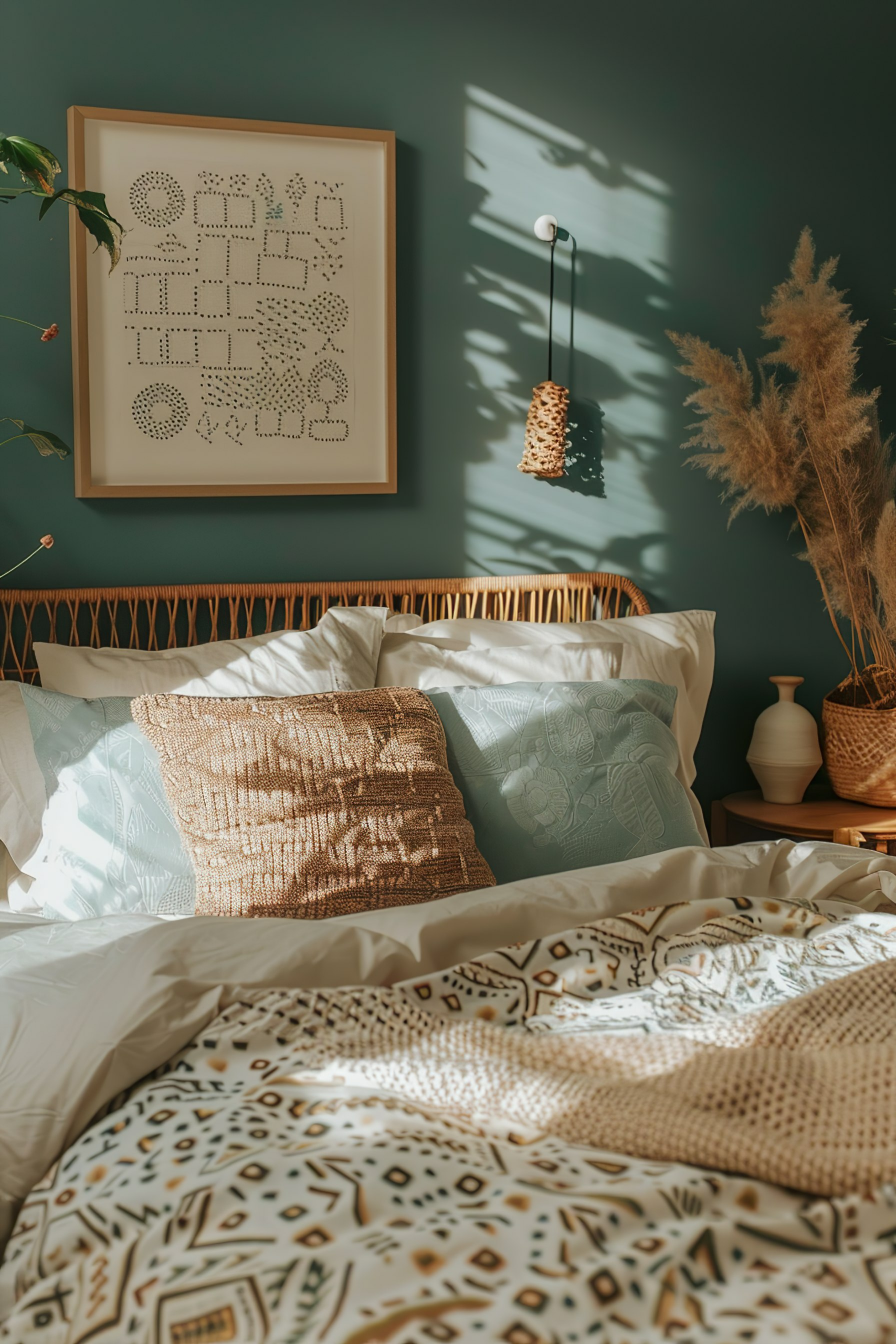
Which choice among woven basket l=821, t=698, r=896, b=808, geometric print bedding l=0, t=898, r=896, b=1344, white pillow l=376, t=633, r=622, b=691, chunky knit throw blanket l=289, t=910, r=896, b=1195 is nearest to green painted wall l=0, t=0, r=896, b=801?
woven basket l=821, t=698, r=896, b=808

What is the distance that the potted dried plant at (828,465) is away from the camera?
2.90 m

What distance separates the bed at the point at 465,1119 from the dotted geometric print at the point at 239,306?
1.43 meters

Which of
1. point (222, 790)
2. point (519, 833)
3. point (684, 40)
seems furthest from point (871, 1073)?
point (684, 40)

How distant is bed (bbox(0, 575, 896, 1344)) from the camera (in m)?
0.81

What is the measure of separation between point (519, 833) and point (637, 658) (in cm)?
70

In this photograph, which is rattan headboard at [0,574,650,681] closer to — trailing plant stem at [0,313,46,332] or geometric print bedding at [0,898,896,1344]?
trailing plant stem at [0,313,46,332]

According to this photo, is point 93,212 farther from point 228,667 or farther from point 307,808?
point 307,808

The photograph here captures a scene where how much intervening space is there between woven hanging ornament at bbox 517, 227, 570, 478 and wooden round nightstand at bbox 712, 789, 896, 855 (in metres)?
1.09

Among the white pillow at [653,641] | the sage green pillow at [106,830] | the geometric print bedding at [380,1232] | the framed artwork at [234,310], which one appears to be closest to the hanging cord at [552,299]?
the framed artwork at [234,310]

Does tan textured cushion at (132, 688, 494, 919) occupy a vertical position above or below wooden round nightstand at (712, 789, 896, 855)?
above

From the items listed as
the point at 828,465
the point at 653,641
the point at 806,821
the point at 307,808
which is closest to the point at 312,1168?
the point at 307,808

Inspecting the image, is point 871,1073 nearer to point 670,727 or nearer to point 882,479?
point 670,727

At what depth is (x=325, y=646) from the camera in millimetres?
2359

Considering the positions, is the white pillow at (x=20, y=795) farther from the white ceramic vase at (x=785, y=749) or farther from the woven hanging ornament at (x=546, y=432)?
the white ceramic vase at (x=785, y=749)
